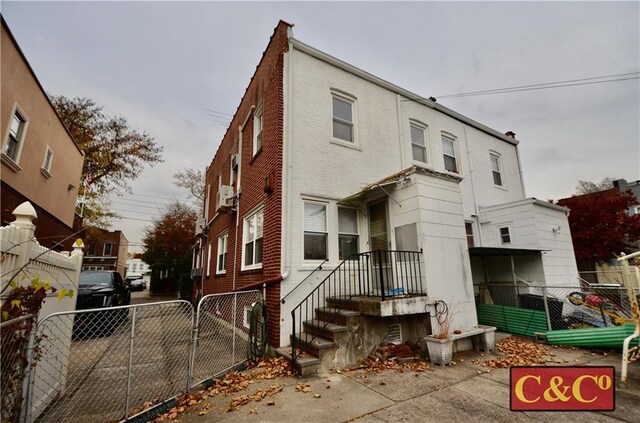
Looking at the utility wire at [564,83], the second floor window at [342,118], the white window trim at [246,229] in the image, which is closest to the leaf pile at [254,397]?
the white window trim at [246,229]

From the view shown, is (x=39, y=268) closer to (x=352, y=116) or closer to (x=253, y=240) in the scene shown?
(x=253, y=240)

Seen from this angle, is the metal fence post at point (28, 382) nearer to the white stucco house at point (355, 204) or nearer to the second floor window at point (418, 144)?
the white stucco house at point (355, 204)

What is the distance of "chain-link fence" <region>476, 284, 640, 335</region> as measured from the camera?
6.93 metres

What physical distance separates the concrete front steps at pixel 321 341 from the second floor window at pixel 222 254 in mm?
5970

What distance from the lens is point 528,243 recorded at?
9.48m

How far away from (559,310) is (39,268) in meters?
10.7

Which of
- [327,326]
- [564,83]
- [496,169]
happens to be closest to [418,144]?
[564,83]

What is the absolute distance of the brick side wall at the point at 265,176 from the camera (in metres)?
6.22

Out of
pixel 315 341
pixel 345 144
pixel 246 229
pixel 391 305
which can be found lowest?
pixel 315 341

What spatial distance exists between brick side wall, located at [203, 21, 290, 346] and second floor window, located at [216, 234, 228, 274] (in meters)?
0.27

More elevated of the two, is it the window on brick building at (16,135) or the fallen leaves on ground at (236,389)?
the window on brick building at (16,135)

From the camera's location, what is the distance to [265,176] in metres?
7.29

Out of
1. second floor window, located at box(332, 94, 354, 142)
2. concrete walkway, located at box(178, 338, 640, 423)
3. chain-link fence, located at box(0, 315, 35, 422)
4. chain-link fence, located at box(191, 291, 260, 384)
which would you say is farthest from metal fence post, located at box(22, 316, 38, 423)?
second floor window, located at box(332, 94, 354, 142)

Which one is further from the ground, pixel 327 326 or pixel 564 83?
pixel 564 83
